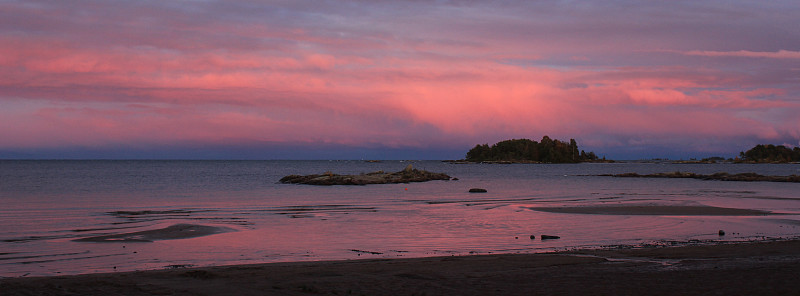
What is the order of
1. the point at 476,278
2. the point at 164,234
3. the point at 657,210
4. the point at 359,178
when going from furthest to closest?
the point at 359,178 → the point at 657,210 → the point at 164,234 → the point at 476,278

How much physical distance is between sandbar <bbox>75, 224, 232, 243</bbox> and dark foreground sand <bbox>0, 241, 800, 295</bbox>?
838 cm

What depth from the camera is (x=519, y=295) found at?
11.0m

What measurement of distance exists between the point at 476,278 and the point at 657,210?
26.5 meters

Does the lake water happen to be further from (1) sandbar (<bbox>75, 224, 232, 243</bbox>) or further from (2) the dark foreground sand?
(2) the dark foreground sand

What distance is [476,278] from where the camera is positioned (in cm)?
1300

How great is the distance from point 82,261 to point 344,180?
5629 centimetres

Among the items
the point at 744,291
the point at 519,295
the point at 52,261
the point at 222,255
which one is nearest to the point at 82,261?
the point at 52,261

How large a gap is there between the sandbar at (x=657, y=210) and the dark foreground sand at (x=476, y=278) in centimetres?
1810

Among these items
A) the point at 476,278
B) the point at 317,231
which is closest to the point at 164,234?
the point at 317,231

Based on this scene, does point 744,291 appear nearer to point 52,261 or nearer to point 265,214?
point 52,261

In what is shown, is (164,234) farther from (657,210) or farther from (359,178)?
(359,178)

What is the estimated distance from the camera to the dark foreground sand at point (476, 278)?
11336 millimetres

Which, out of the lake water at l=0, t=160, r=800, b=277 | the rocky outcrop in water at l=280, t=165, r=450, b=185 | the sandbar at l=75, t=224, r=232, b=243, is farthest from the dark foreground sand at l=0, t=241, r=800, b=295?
the rocky outcrop in water at l=280, t=165, r=450, b=185

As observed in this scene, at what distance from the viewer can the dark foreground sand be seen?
11.3m
